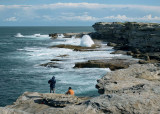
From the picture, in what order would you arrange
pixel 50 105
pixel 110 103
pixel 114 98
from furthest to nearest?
1. pixel 50 105
2. pixel 114 98
3. pixel 110 103

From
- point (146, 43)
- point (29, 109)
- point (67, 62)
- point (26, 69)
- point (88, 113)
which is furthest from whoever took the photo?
point (146, 43)

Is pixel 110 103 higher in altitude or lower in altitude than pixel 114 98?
lower

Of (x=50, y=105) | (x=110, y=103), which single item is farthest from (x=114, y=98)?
(x=50, y=105)

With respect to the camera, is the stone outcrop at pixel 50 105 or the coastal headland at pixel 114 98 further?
the coastal headland at pixel 114 98

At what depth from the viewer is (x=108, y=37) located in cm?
8875

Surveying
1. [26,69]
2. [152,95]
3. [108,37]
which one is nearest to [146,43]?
[26,69]

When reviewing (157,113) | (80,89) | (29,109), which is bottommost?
(80,89)

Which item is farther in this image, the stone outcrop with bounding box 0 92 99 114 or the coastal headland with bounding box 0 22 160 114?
the coastal headland with bounding box 0 22 160 114

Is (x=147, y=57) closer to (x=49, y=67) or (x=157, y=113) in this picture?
(x=49, y=67)

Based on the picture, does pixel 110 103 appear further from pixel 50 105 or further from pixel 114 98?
pixel 50 105

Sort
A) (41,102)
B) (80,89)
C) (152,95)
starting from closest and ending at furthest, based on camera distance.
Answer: (152,95), (41,102), (80,89)

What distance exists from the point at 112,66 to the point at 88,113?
26635 millimetres

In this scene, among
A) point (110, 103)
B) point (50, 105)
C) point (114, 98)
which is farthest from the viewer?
point (50, 105)

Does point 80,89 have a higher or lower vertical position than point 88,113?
lower
